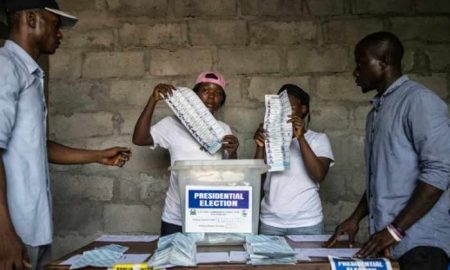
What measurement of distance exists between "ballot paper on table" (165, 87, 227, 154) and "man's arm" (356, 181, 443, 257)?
98 cm

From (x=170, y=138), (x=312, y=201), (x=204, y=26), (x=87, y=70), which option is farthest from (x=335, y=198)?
(x=87, y=70)

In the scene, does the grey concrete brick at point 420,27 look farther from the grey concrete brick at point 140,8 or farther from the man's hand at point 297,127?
the grey concrete brick at point 140,8

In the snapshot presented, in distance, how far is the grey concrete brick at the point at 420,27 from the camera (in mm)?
3348

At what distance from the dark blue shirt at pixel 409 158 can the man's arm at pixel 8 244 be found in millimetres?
1269

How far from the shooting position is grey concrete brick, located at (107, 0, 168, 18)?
→ 341 centimetres

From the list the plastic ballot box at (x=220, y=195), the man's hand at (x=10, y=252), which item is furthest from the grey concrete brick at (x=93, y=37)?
the man's hand at (x=10, y=252)

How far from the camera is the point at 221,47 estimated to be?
338 cm

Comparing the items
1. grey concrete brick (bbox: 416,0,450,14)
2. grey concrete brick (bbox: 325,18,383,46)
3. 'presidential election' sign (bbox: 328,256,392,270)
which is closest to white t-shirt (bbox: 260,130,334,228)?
'presidential election' sign (bbox: 328,256,392,270)

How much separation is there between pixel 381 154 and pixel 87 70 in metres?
2.37

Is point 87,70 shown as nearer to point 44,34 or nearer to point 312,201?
point 44,34

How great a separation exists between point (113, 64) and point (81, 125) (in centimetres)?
50

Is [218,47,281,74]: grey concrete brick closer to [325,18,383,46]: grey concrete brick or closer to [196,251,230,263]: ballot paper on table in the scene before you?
[325,18,383,46]: grey concrete brick

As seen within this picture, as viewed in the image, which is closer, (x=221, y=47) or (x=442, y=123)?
(x=442, y=123)

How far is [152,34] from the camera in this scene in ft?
11.2
